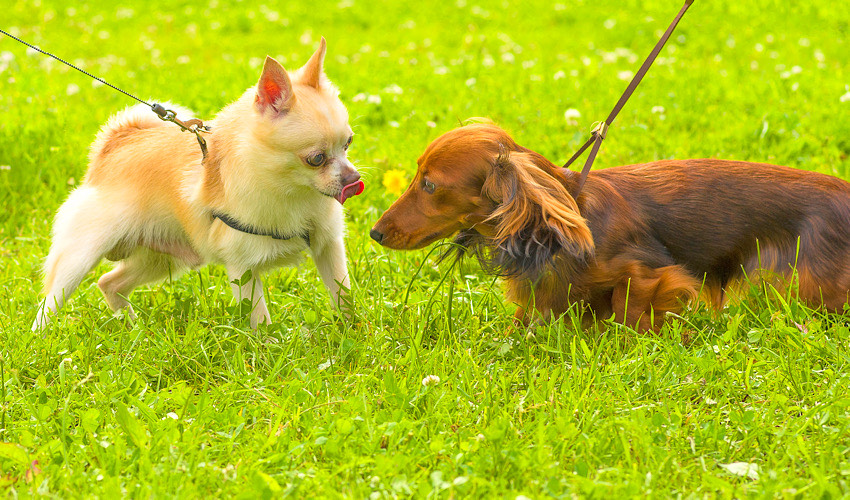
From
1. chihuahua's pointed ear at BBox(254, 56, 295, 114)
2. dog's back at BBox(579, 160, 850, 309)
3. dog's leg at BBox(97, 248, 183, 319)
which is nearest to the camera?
chihuahua's pointed ear at BBox(254, 56, 295, 114)

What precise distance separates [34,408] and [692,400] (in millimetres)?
2166

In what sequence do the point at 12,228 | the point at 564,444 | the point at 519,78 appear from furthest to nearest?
the point at 519,78 → the point at 12,228 → the point at 564,444

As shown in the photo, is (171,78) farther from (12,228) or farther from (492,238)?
(492,238)

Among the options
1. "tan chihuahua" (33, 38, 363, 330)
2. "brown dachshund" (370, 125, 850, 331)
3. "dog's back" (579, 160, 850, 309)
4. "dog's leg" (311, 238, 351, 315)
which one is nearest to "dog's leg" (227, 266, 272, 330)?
"tan chihuahua" (33, 38, 363, 330)

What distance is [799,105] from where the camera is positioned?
20.0ft

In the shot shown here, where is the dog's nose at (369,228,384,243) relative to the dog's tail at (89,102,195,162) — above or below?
below

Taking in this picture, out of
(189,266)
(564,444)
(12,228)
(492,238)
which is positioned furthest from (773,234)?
(12,228)

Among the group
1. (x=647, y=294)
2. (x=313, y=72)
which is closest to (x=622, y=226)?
(x=647, y=294)

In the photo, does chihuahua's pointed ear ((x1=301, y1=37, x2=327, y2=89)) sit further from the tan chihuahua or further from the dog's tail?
the dog's tail

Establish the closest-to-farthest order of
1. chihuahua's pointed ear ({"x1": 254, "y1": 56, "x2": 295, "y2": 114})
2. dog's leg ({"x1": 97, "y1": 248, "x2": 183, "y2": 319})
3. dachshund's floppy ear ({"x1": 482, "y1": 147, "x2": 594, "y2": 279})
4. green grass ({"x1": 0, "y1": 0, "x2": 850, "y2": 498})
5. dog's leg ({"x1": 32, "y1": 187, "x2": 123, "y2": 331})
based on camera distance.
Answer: green grass ({"x1": 0, "y1": 0, "x2": 850, "y2": 498}), dachshund's floppy ear ({"x1": 482, "y1": 147, "x2": 594, "y2": 279}), chihuahua's pointed ear ({"x1": 254, "y1": 56, "x2": 295, "y2": 114}), dog's leg ({"x1": 32, "y1": 187, "x2": 123, "y2": 331}), dog's leg ({"x1": 97, "y1": 248, "x2": 183, "y2": 319})

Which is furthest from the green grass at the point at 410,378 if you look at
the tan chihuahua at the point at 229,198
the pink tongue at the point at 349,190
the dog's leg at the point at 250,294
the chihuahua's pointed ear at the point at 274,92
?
the chihuahua's pointed ear at the point at 274,92

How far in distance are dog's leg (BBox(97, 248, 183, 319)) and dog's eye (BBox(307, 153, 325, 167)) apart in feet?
3.35

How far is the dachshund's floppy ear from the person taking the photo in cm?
309

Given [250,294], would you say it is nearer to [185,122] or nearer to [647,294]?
[185,122]
